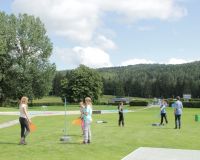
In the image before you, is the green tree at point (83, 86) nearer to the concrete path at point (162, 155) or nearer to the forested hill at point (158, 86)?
the forested hill at point (158, 86)

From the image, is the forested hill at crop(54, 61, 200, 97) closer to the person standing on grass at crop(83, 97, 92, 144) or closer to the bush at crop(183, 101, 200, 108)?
the bush at crop(183, 101, 200, 108)

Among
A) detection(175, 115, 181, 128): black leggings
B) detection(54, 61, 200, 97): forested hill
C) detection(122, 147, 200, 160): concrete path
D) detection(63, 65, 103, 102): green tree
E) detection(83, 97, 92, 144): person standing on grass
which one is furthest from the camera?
detection(54, 61, 200, 97): forested hill

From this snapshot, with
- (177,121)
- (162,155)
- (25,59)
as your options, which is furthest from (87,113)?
(25,59)

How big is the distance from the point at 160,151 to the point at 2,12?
59499 millimetres

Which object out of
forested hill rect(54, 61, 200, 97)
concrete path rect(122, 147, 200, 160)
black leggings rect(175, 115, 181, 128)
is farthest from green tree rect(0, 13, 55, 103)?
forested hill rect(54, 61, 200, 97)

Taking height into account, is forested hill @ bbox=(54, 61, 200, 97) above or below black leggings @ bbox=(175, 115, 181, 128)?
above

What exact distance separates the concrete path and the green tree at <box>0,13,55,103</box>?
56.6 metres

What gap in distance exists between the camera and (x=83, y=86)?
10112cm

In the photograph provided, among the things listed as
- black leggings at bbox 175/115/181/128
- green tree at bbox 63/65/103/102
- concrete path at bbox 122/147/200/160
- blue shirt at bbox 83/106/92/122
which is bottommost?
concrete path at bbox 122/147/200/160

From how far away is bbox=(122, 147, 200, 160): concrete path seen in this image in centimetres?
1312

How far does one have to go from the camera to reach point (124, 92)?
181000 millimetres

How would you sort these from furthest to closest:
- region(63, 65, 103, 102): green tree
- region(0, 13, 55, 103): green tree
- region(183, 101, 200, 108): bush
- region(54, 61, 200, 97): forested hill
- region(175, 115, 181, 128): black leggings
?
region(54, 61, 200, 97): forested hill
region(63, 65, 103, 102): green tree
region(183, 101, 200, 108): bush
region(0, 13, 55, 103): green tree
region(175, 115, 181, 128): black leggings

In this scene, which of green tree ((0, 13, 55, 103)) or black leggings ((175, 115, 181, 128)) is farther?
green tree ((0, 13, 55, 103))

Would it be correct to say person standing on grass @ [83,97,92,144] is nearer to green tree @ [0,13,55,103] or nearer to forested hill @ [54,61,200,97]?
green tree @ [0,13,55,103]
